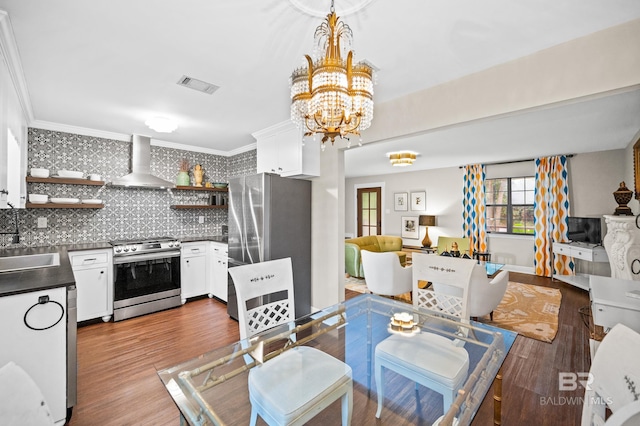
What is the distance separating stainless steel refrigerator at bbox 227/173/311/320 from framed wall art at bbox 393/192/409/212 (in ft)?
17.1

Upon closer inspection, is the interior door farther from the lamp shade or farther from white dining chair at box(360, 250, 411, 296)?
white dining chair at box(360, 250, 411, 296)

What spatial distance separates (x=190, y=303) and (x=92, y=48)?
3265 millimetres

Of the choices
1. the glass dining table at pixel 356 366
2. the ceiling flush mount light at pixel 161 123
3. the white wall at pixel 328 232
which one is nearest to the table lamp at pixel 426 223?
the white wall at pixel 328 232

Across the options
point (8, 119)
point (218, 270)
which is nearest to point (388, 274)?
point (218, 270)

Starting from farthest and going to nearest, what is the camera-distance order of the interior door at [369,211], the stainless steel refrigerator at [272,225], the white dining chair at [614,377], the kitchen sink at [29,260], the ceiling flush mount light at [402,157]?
1. the interior door at [369,211]
2. the ceiling flush mount light at [402,157]
3. the stainless steel refrigerator at [272,225]
4. the kitchen sink at [29,260]
5. the white dining chair at [614,377]

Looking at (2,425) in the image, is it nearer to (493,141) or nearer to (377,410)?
(377,410)

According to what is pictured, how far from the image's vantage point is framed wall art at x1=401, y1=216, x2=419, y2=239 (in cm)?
786

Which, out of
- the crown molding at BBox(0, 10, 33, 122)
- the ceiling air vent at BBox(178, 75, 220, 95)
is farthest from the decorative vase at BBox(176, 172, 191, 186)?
the ceiling air vent at BBox(178, 75, 220, 95)

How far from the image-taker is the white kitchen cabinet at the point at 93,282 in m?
3.20

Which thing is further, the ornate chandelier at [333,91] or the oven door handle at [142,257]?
the oven door handle at [142,257]

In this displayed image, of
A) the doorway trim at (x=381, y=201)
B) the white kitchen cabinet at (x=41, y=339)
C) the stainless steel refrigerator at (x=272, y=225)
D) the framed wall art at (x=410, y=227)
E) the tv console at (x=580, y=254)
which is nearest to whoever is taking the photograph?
the white kitchen cabinet at (x=41, y=339)

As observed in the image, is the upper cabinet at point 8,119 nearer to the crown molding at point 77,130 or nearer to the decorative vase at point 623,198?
the crown molding at point 77,130

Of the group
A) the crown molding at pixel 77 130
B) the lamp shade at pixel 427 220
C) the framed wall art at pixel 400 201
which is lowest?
the lamp shade at pixel 427 220

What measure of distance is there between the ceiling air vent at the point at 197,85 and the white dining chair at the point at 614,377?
2.94m
